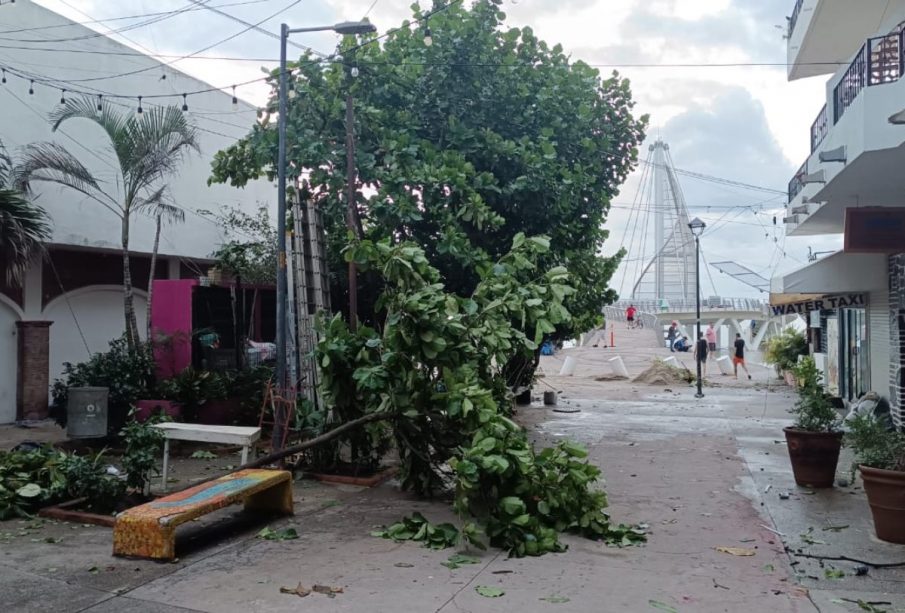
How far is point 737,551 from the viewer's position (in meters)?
6.57

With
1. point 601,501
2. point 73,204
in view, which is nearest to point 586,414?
point 601,501

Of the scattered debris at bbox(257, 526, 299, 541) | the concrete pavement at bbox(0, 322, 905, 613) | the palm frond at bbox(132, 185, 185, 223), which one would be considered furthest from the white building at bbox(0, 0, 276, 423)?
the scattered debris at bbox(257, 526, 299, 541)

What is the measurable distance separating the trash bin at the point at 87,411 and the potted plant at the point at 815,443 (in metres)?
9.08

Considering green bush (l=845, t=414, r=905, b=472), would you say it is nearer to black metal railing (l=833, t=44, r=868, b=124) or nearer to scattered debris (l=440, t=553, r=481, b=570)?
scattered debris (l=440, t=553, r=481, b=570)

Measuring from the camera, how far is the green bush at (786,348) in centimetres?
2434

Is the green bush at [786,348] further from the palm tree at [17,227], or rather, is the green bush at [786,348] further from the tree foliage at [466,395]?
the palm tree at [17,227]

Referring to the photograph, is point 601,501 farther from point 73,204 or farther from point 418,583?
point 73,204

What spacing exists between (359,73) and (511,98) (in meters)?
2.47

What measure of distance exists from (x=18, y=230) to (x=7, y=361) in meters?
3.62

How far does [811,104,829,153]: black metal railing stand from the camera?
12109mm

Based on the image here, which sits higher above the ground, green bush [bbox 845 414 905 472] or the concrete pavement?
green bush [bbox 845 414 905 472]

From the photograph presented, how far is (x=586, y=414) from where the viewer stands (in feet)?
55.8

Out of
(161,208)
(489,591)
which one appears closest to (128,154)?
(161,208)

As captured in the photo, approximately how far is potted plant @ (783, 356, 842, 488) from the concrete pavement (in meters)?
0.24
